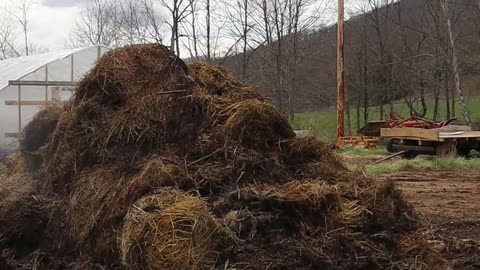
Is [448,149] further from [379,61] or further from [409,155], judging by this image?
[379,61]

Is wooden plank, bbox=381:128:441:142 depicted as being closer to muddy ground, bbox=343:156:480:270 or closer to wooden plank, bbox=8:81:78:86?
muddy ground, bbox=343:156:480:270

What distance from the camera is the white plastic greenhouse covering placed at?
16.6m

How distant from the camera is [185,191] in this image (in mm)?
5520

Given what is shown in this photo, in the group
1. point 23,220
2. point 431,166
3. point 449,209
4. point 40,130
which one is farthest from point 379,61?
point 23,220

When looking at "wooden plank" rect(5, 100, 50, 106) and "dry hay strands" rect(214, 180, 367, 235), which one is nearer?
"dry hay strands" rect(214, 180, 367, 235)

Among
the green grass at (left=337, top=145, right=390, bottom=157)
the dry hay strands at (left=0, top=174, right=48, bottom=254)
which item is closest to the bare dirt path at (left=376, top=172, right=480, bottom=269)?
the dry hay strands at (left=0, top=174, right=48, bottom=254)

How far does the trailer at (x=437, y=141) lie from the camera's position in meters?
16.2

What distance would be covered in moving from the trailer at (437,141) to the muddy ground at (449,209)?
2.24 meters

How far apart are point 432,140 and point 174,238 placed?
12.7 meters

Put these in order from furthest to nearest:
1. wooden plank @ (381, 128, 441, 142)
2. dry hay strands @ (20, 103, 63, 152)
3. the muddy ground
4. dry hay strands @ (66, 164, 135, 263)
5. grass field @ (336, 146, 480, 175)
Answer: wooden plank @ (381, 128, 441, 142)
grass field @ (336, 146, 480, 175)
dry hay strands @ (20, 103, 63, 152)
the muddy ground
dry hay strands @ (66, 164, 135, 263)

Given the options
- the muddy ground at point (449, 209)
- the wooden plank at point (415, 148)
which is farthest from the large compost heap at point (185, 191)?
the wooden plank at point (415, 148)

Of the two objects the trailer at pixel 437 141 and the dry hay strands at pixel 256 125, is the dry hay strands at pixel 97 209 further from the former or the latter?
the trailer at pixel 437 141

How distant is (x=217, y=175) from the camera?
5773 millimetres

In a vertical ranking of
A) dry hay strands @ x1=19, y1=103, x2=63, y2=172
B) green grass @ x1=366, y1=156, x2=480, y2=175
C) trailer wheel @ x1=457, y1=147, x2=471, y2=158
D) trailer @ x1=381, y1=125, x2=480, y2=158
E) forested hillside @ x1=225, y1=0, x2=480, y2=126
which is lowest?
green grass @ x1=366, y1=156, x2=480, y2=175
